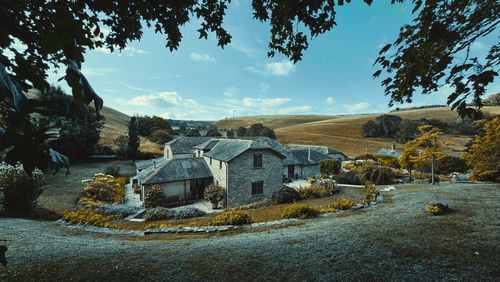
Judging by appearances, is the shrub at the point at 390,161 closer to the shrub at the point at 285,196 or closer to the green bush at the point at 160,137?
the shrub at the point at 285,196

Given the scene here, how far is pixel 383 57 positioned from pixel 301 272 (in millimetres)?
5033

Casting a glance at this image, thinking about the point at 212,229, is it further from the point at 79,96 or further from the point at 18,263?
the point at 79,96

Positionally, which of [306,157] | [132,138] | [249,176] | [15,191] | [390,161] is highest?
[132,138]

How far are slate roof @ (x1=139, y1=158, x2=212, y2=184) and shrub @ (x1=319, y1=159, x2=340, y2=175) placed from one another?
17084 millimetres

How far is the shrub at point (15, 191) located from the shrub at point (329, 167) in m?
28.8

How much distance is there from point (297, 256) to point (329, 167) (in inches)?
959

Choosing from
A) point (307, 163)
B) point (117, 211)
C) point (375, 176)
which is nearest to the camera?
point (117, 211)

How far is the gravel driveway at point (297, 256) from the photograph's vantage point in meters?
4.32

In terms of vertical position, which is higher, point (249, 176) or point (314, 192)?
point (249, 176)

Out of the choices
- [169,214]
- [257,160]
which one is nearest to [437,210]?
[257,160]

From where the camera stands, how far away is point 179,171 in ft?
60.1

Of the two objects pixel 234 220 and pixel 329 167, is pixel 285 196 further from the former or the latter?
pixel 329 167

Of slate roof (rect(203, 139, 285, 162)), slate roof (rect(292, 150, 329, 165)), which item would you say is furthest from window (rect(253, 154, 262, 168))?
slate roof (rect(292, 150, 329, 165))

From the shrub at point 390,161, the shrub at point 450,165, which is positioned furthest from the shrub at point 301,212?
the shrub at point 390,161
